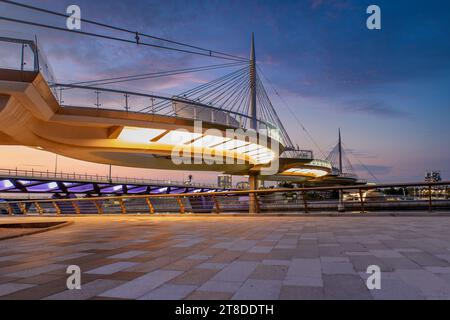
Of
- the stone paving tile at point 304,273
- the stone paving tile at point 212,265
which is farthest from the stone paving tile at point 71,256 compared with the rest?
the stone paving tile at point 304,273

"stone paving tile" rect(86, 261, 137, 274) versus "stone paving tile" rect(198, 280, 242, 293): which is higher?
"stone paving tile" rect(198, 280, 242, 293)

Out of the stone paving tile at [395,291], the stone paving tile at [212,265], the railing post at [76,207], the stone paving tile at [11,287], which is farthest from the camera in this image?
the railing post at [76,207]

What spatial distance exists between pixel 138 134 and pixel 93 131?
327 cm

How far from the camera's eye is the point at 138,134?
28.2m

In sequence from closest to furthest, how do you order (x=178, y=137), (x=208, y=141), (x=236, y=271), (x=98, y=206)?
(x=236, y=271) < (x=98, y=206) < (x=178, y=137) < (x=208, y=141)

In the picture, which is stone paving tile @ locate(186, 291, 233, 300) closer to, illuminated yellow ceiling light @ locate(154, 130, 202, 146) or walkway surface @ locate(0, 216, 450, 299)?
walkway surface @ locate(0, 216, 450, 299)

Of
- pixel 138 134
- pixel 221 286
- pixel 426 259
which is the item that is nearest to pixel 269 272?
pixel 221 286

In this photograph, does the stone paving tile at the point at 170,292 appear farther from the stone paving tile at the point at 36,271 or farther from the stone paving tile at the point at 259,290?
the stone paving tile at the point at 36,271

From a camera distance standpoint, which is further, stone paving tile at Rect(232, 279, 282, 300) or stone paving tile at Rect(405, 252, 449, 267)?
stone paving tile at Rect(405, 252, 449, 267)

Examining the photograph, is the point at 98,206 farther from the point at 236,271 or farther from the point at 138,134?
the point at 236,271

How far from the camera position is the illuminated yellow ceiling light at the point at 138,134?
27.0 m

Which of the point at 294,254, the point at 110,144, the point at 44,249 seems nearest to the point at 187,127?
the point at 110,144

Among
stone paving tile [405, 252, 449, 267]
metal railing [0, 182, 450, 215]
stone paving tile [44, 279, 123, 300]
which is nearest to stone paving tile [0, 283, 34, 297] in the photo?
stone paving tile [44, 279, 123, 300]

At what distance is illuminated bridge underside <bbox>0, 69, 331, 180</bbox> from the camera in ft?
52.0
